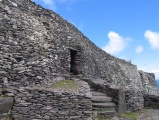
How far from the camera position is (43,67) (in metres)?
13.4

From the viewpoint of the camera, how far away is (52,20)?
55.6 ft

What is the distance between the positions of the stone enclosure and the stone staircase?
472 mm

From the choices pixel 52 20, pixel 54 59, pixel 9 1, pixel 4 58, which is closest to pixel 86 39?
pixel 52 20

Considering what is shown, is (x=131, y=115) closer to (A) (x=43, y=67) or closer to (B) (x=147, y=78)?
(A) (x=43, y=67)

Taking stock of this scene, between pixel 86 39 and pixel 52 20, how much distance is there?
547 cm

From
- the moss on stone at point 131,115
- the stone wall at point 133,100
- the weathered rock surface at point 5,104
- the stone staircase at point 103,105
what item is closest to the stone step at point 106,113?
the stone staircase at point 103,105

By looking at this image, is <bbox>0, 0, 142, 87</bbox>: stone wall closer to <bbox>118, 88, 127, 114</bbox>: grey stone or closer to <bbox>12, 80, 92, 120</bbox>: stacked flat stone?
<bbox>12, 80, 92, 120</bbox>: stacked flat stone

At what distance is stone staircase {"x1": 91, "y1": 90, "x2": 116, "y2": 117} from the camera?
42.0 ft

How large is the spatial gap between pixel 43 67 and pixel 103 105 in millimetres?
3565

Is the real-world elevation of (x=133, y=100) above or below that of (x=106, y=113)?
above

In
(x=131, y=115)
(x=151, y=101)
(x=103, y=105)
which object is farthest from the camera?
(x=151, y=101)

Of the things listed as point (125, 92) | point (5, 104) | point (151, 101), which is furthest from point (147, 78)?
point (5, 104)

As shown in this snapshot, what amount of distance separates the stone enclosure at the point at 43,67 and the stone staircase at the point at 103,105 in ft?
1.55

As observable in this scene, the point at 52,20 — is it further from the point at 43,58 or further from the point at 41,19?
the point at 43,58
